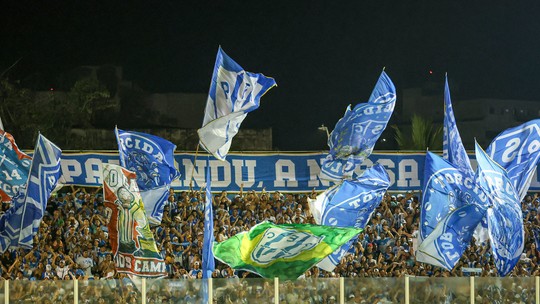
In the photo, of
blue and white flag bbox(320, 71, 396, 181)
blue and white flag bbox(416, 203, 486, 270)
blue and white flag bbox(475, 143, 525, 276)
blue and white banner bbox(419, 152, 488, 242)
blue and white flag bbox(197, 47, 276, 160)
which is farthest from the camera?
blue and white flag bbox(320, 71, 396, 181)

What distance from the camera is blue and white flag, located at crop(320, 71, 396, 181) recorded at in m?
25.1

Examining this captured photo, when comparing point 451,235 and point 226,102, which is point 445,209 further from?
point 226,102

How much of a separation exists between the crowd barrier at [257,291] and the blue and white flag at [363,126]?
6.65 metres

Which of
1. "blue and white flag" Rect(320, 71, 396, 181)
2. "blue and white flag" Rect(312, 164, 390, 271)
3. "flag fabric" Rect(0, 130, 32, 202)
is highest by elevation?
"blue and white flag" Rect(320, 71, 396, 181)

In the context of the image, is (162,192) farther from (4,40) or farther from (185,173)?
(4,40)

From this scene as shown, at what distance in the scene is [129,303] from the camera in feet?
59.7

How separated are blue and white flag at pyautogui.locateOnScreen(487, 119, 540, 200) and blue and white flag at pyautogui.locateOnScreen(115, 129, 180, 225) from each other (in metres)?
7.13

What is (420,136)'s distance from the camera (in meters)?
35.7

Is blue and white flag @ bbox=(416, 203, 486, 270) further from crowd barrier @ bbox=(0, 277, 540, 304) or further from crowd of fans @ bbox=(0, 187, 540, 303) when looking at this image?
crowd of fans @ bbox=(0, 187, 540, 303)

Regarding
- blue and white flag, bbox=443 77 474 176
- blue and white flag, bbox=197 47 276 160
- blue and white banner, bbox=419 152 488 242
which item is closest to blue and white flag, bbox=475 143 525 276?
blue and white banner, bbox=419 152 488 242

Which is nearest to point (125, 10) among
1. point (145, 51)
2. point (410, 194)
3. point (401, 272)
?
point (145, 51)

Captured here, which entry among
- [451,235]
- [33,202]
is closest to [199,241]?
[33,202]

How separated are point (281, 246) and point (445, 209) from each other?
5066 millimetres

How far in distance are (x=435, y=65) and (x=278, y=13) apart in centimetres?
573
